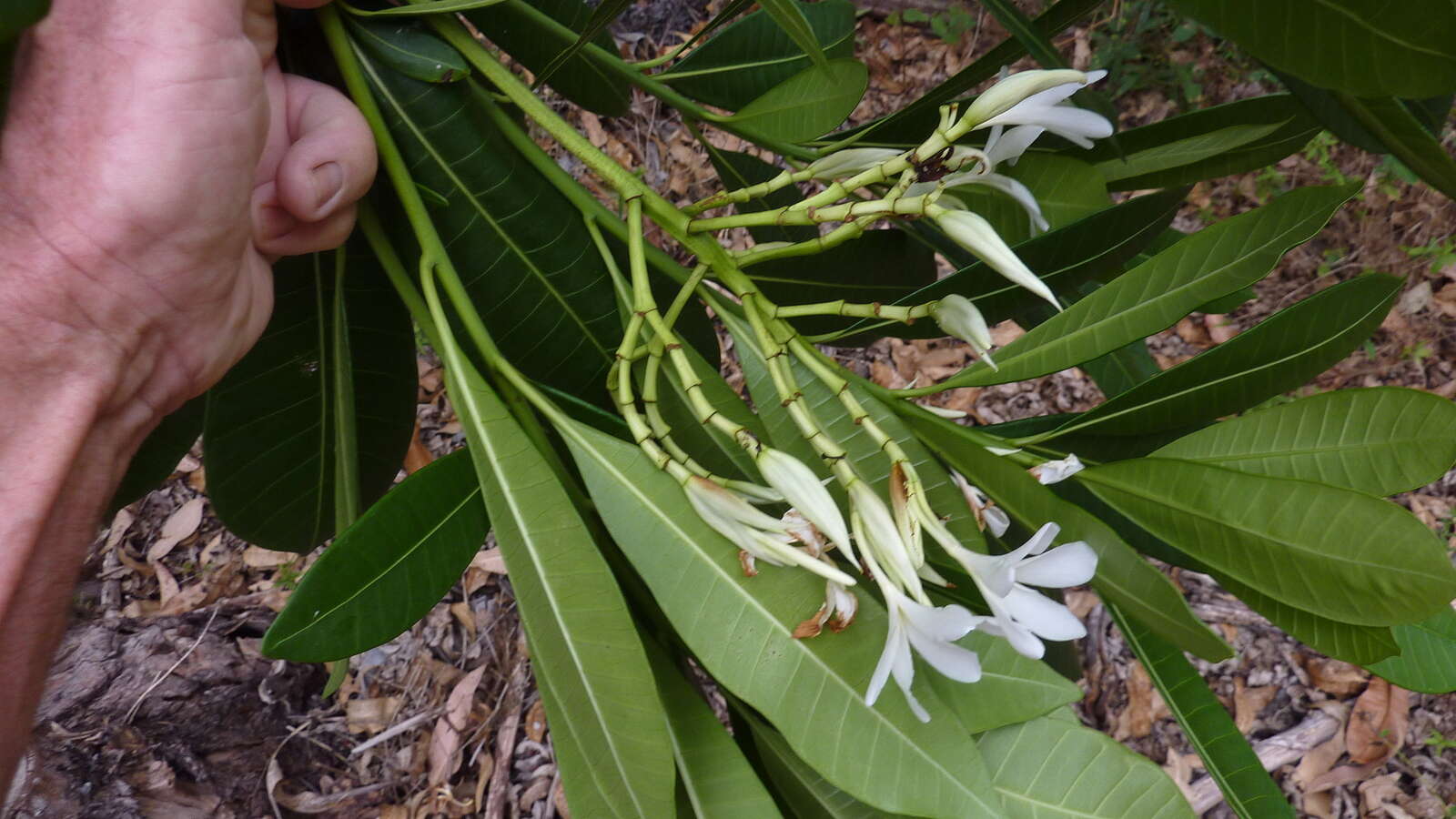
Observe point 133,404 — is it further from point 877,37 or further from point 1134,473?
point 877,37

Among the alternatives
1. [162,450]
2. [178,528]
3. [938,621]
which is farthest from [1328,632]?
[178,528]

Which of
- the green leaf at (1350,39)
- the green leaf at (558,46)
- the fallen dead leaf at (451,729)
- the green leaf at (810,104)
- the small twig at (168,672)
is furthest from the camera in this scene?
the fallen dead leaf at (451,729)

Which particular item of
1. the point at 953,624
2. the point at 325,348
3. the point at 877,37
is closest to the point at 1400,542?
the point at 953,624

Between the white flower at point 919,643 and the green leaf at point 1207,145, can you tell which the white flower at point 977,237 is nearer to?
the white flower at point 919,643

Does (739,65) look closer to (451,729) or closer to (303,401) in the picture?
(303,401)

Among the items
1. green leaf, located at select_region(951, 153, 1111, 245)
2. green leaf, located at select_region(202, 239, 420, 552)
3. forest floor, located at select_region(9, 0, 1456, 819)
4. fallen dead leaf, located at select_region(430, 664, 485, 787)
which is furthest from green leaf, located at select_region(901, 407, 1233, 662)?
fallen dead leaf, located at select_region(430, 664, 485, 787)

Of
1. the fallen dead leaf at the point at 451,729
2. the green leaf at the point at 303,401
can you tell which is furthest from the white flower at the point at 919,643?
the fallen dead leaf at the point at 451,729
